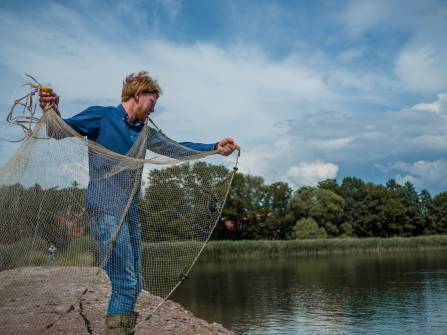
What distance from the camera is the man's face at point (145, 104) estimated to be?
4.86m

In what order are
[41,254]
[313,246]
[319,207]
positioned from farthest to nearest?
[319,207] < [313,246] < [41,254]

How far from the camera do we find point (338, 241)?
2815 inches

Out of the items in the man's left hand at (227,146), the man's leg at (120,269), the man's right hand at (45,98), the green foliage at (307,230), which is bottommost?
the man's leg at (120,269)

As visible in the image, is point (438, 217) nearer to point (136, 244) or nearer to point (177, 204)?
point (177, 204)

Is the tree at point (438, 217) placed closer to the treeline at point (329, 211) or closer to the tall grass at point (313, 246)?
the treeline at point (329, 211)

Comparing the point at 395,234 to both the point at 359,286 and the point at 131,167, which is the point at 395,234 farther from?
the point at 131,167

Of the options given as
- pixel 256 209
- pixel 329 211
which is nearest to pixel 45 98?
pixel 256 209

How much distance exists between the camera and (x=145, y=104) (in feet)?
16.0

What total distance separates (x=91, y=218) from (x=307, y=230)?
81410mm

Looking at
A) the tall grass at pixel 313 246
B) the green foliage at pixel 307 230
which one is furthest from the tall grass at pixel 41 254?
the green foliage at pixel 307 230

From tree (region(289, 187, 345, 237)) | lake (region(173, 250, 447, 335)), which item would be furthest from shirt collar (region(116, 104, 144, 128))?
tree (region(289, 187, 345, 237))

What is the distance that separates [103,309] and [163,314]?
6.86 meters

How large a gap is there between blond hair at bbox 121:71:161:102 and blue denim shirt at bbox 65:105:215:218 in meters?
0.15

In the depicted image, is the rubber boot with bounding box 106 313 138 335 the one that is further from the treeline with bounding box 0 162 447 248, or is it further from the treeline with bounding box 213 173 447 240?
the treeline with bounding box 213 173 447 240
